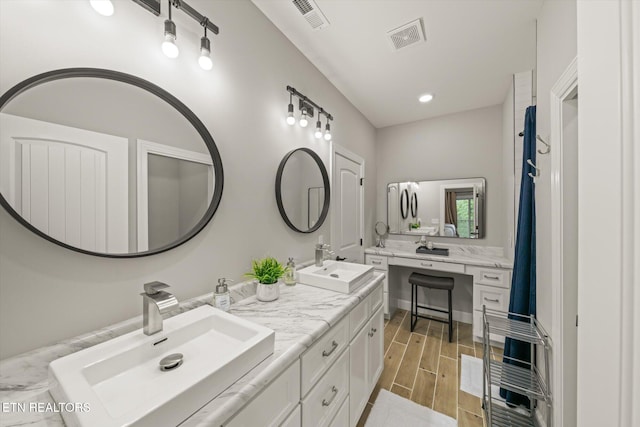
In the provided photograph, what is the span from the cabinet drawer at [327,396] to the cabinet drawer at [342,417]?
3 cm

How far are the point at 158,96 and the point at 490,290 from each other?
3.12 meters

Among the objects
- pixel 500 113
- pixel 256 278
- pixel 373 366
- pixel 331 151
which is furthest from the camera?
pixel 500 113

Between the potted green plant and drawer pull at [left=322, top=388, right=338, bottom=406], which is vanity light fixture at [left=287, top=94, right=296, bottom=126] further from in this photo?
drawer pull at [left=322, top=388, right=338, bottom=406]

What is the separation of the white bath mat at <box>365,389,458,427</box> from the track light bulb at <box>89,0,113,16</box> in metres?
2.51

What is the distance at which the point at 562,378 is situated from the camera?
1199 millimetres

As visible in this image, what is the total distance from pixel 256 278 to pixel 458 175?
2.87 m

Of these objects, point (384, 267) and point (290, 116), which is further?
point (384, 267)

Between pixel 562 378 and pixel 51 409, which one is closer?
pixel 51 409

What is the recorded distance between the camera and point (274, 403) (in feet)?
2.70

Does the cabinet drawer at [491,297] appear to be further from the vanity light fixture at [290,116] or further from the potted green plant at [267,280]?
the vanity light fixture at [290,116]

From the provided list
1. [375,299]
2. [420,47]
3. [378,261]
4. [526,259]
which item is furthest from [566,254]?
[378,261]

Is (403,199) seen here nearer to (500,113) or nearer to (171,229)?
(500,113)

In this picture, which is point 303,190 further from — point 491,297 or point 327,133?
point 491,297

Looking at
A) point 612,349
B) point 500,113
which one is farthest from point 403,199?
point 612,349
